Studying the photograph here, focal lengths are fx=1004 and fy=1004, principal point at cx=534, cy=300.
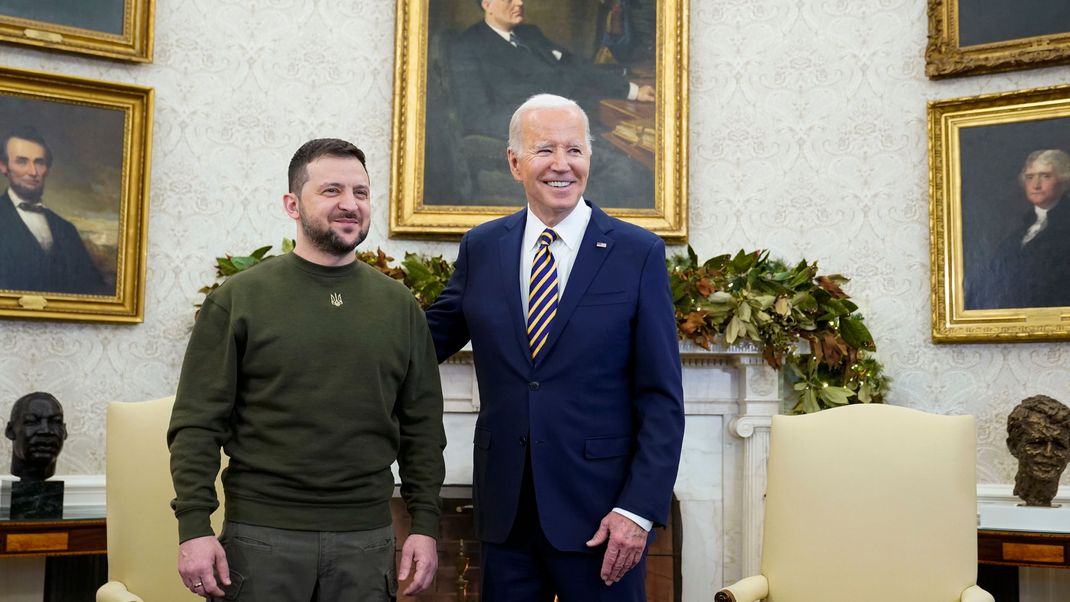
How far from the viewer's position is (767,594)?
338 cm

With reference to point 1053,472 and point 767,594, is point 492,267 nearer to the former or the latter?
point 767,594

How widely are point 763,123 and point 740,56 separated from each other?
36 cm

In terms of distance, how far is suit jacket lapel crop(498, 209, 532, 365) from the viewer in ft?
8.20

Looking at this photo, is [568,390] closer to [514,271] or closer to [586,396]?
[586,396]

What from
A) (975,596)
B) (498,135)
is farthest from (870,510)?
(498,135)

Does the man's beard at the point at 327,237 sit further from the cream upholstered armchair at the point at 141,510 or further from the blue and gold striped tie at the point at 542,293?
the cream upholstered armchair at the point at 141,510

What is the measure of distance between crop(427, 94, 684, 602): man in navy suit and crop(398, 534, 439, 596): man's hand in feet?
0.53

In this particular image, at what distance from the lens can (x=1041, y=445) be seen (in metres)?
3.91

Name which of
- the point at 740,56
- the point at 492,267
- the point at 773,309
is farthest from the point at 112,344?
the point at 740,56

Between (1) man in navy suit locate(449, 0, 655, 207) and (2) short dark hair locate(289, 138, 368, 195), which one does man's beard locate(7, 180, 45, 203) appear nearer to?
(1) man in navy suit locate(449, 0, 655, 207)

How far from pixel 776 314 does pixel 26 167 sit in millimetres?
3383

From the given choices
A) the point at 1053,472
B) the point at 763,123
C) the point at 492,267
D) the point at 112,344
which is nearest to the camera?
the point at 492,267

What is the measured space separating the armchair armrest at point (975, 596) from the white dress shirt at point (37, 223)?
12.9 ft

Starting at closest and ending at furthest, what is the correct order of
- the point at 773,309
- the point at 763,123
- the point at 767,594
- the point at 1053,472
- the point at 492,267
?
the point at 492,267
the point at 767,594
the point at 1053,472
the point at 773,309
the point at 763,123
